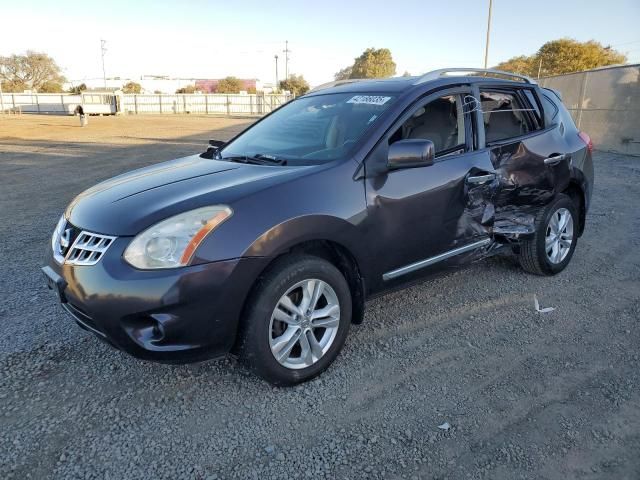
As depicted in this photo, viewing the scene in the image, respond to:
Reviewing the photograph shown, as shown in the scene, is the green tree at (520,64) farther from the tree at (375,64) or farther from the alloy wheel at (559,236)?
the alloy wheel at (559,236)

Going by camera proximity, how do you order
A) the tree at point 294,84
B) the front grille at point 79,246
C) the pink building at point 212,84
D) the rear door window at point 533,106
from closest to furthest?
the front grille at point 79,246
the rear door window at point 533,106
the tree at point 294,84
the pink building at point 212,84

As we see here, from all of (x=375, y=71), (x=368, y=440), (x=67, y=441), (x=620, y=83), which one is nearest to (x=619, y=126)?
(x=620, y=83)

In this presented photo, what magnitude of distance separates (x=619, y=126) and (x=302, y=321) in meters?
14.3

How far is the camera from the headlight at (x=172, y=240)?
A: 245 cm

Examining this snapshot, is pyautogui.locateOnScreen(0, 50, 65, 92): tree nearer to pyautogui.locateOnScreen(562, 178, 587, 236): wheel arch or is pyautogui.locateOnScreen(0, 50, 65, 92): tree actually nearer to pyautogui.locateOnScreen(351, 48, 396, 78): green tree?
pyautogui.locateOnScreen(351, 48, 396, 78): green tree

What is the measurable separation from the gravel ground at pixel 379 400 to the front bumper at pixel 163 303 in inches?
17.7

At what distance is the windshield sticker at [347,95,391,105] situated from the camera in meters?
3.46

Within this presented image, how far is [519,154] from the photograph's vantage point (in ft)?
13.3

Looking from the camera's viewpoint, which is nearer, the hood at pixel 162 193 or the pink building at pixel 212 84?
the hood at pixel 162 193

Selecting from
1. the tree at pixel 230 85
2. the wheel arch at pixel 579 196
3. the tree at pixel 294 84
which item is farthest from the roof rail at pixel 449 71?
the tree at pixel 230 85

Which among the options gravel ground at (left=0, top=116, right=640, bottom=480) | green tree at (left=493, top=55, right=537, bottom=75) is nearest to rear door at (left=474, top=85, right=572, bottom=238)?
gravel ground at (left=0, top=116, right=640, bottom=480)

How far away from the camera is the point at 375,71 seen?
72.1 metres

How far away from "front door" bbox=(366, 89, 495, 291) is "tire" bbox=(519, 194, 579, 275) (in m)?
0.78

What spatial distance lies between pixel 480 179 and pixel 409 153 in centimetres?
90
